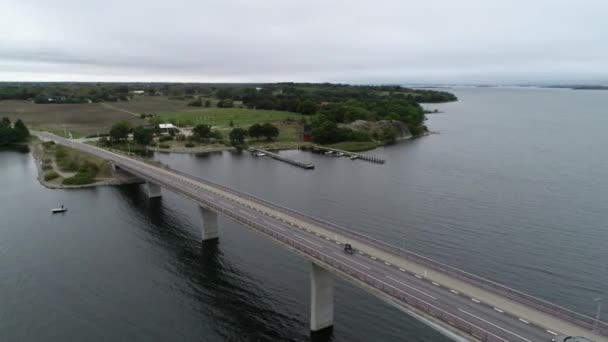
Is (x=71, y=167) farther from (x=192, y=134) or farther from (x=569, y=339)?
(x=569, y=339)

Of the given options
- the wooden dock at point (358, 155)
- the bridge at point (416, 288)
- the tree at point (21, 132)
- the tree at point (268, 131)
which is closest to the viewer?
the bridge at point (416, 288)

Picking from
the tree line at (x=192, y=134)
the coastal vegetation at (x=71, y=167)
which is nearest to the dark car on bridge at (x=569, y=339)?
the coastal vegetation at (x=71, y=167)

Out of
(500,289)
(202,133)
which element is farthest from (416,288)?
(202,133)

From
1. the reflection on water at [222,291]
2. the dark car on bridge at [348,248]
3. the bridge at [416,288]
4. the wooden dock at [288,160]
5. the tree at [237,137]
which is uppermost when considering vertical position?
the tree at [237,137]

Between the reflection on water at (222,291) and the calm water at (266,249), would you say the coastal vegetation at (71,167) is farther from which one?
the reflection on water at (222,291)

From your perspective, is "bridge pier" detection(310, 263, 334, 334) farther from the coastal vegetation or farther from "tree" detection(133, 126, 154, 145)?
"tree" detection(133, 126, 154, 145)

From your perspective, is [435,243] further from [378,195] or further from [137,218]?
[137,218]
